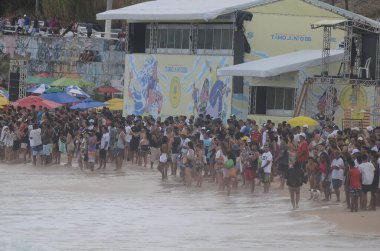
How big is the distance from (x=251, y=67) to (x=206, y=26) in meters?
5.74

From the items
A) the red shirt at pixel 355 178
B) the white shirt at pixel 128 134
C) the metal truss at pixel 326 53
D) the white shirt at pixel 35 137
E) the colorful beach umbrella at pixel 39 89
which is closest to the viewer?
the red shirt at pixel 355 178

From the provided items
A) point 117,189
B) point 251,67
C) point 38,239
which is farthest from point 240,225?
point 251,67

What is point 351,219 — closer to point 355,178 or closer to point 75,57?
point 355,178

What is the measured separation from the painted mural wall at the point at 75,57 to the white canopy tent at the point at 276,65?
15418mm

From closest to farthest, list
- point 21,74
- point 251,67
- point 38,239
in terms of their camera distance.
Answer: point 38,239 → point 251,67 → point 21,74

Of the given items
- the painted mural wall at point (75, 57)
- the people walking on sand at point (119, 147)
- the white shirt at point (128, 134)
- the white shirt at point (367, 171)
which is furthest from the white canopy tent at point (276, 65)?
the painted mural wall at point (75, 57)

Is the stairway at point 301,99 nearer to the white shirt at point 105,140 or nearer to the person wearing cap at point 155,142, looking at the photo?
the person wearing cap at point 155,142

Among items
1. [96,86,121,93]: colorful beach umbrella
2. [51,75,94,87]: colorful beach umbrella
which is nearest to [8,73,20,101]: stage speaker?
[51,75,94,87]: colorful beach umbrella

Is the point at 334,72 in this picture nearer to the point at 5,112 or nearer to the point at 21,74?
the point at 5,112

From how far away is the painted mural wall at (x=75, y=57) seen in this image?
2189 inches

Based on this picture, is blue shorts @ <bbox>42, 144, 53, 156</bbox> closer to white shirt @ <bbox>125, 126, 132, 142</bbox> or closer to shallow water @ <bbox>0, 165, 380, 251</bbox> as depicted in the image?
white shirt @ <bbox>125, 126, 132, 142</bbox>

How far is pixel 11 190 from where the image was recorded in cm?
3105

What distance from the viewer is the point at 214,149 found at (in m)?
30.9

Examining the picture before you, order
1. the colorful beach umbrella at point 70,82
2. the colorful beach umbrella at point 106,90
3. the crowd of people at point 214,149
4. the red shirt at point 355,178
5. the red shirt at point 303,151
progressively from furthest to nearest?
1. the colorful beach umbrella at point 106,90
2. the colorful beach umbrella at point 70,82
3. the red shirt at point 303,151
4. the crowd of people at point 214,149
5. the red shirt at point 355,178
